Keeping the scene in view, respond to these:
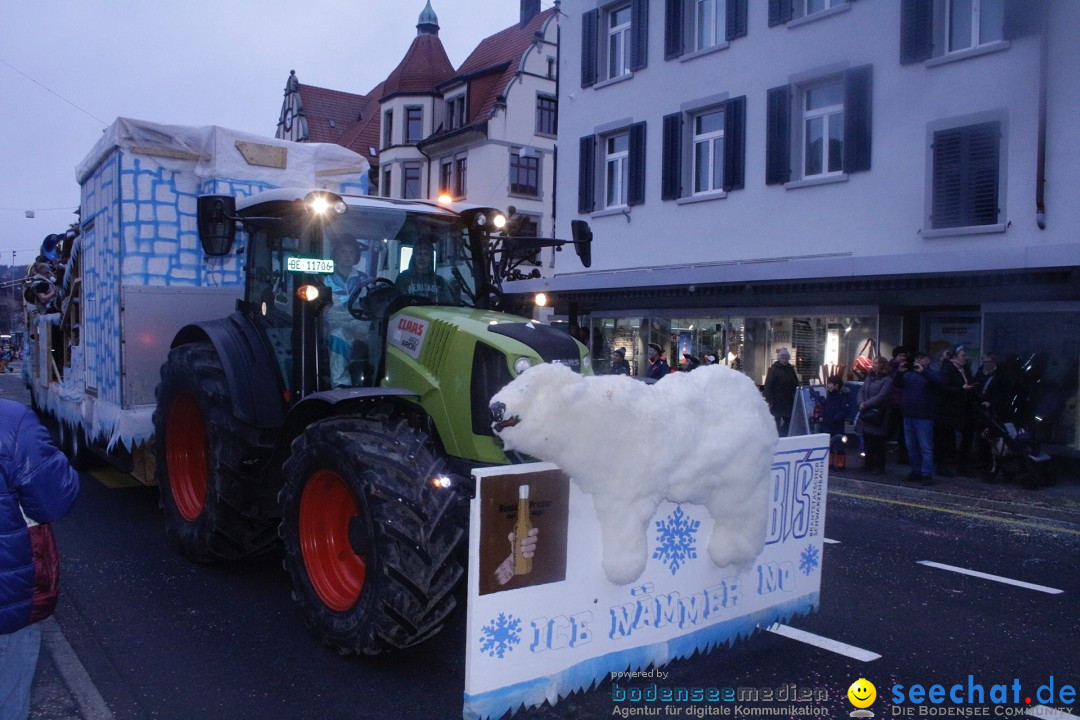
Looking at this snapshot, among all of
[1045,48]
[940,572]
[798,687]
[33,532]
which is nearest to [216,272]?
[33,532]

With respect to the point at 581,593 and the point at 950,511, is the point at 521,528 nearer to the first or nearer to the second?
the point at 581,593

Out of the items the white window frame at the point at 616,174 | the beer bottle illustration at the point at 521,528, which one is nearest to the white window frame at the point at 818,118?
the white window frame at the point at 616,174

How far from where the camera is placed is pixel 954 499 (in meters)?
10.1

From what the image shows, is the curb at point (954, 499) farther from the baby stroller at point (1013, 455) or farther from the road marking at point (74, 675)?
the road marking at point (74, 675)

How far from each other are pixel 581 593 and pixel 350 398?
5.35ft

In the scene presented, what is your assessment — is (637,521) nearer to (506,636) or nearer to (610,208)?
(506,636)

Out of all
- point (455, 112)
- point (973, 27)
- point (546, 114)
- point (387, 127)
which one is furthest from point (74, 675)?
point (387, 127)

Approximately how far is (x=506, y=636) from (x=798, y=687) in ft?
5.48

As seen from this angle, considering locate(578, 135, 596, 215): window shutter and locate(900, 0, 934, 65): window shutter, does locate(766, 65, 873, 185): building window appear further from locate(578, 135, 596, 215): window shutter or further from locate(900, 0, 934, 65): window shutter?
locate(578, 135, 596, 215): window shutter

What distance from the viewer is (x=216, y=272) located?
7789mm

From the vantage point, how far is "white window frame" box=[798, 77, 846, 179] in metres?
15.0

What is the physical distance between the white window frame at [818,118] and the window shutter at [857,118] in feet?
0.87

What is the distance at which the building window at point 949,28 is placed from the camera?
1293cm

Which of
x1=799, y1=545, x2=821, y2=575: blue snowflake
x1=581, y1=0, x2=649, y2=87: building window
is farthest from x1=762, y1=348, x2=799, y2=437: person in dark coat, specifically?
x1=799, y1=545, x2=821, y2=575: blue snowflake
